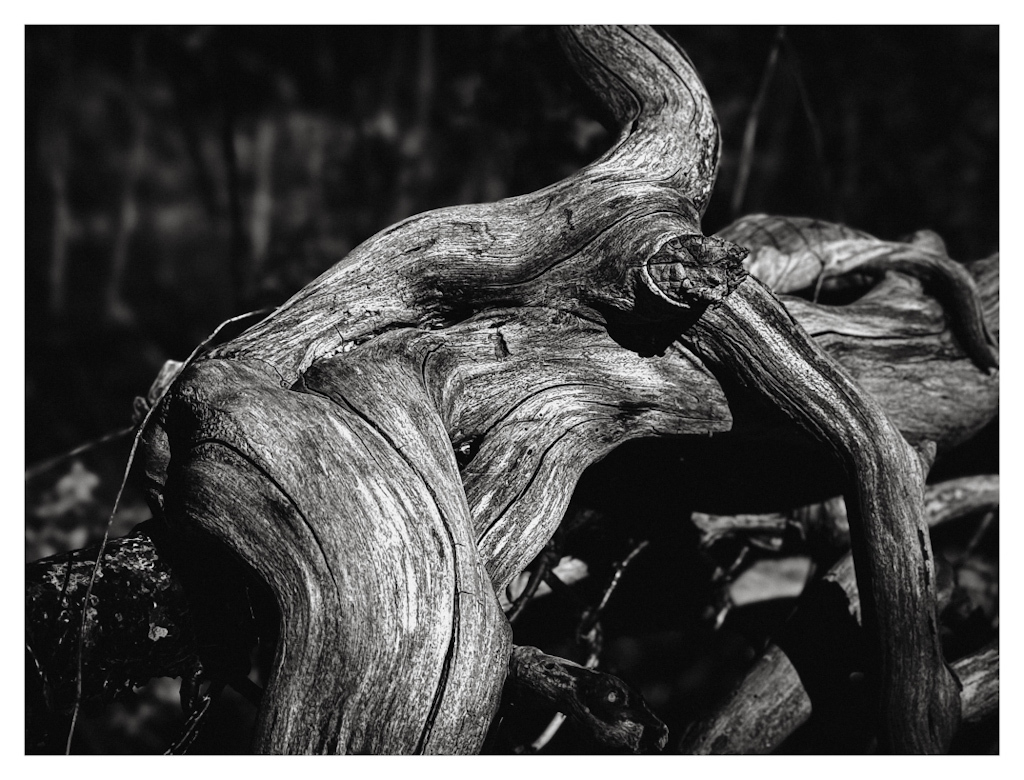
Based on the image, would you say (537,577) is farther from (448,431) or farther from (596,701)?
(596,701)

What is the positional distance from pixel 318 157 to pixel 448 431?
4.97 m

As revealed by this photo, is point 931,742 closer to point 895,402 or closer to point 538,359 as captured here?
point 895,402

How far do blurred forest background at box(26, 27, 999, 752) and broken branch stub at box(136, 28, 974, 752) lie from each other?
1892 millimetres

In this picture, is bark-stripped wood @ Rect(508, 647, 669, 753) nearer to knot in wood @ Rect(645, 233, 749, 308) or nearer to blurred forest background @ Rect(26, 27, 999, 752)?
knot in wood @ Rect(645, 233, 749, 308)

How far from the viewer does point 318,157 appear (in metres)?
6.43

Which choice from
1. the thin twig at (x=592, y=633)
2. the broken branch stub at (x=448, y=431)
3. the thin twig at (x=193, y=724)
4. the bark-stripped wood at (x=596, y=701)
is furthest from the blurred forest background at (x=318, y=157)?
the bark-stripped wood at (x=596, y=701)

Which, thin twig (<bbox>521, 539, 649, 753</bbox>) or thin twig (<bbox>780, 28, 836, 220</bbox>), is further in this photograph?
thin twig (<bbox>780, 28, 836, 220</bbox>)

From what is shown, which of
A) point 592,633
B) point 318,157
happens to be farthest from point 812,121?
point 318,157

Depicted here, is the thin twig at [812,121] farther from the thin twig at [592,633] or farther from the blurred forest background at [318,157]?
the thin twig at [592,633]

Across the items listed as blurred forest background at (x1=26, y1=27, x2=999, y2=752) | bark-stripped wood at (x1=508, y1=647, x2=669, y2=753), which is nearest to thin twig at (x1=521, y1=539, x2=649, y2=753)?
bark-stripped wood at (x1=508, y1=647, x2=669, y2=753)

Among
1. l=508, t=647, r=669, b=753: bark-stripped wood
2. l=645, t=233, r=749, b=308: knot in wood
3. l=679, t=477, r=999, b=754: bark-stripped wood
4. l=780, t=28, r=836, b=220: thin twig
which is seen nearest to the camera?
l=508, t=647, r=669, b=753: bark-stripped wood

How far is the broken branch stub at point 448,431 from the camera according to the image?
1592mm

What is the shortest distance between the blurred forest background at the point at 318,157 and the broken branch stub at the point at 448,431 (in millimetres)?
1892

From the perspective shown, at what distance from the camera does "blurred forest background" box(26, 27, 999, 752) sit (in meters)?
4.61
